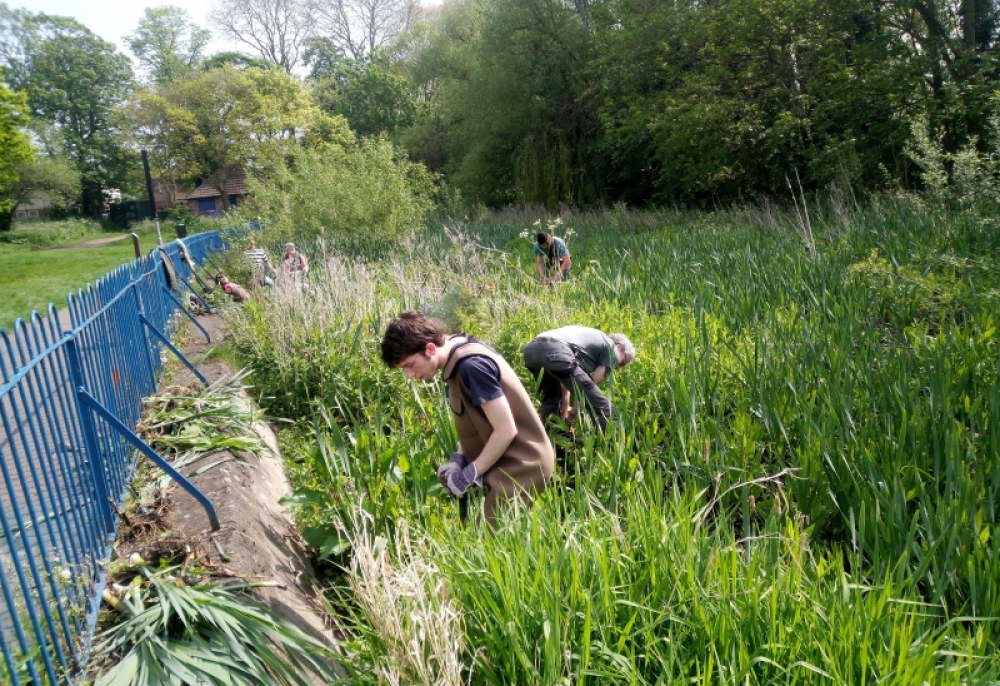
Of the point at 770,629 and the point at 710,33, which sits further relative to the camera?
the point at 710,33

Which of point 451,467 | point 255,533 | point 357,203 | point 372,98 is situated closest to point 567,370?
point 451,467

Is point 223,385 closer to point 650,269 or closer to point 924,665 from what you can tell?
point 650,269

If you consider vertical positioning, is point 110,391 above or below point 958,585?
above

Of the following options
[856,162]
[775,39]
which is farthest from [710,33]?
[856,162]

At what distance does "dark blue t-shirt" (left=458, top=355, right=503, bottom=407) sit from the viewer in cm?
262

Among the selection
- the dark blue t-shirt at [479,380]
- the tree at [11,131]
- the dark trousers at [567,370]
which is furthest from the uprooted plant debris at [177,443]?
the tree at [11,131]

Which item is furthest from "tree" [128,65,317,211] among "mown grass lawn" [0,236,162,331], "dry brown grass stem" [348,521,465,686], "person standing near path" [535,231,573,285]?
"dry brown grass stem" [348,521,465,686]

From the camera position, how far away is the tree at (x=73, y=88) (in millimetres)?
52188

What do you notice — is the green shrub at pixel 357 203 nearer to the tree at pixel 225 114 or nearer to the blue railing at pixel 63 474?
the blue railing at pixel 63 474

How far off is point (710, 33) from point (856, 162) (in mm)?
4711

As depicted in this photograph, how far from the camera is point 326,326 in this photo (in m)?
5.90

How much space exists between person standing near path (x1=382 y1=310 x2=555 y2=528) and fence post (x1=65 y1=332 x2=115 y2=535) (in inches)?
49.7

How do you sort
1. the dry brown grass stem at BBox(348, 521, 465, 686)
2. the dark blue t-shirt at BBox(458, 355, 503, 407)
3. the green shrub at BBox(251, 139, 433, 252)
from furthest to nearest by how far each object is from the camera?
the green shrub at BBox(251, 139, 433, 252), the dark blue t-shirt at BBox(458, 355, 503, 407), the dry brown grass stem at BBox(348, 521, 465, 686)

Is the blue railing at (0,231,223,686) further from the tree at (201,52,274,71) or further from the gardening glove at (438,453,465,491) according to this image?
the tree at (201,52,274,71)
